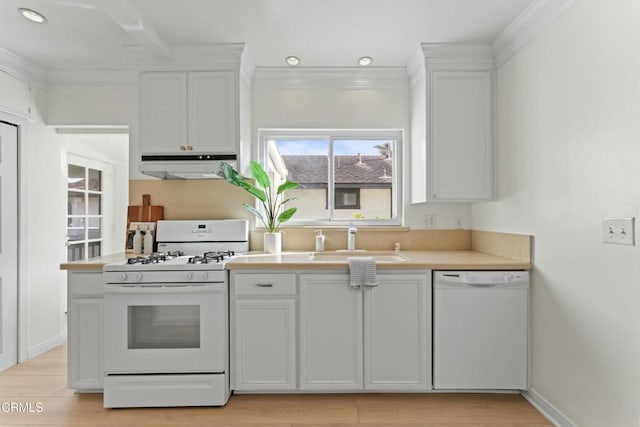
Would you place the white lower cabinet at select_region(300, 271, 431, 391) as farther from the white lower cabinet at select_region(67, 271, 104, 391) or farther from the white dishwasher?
the white lower cabinet at select_region(67, 271, 104, 391)

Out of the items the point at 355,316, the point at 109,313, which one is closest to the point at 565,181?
the point at 355,316

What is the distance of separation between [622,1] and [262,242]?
2.71 meters

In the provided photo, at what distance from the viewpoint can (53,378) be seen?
2.88 meters

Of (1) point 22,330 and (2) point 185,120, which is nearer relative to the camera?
(2) point 185,120

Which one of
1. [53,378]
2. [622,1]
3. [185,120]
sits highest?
[622,1]

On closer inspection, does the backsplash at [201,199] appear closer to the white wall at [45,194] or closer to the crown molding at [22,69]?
the white wall at [45,194]

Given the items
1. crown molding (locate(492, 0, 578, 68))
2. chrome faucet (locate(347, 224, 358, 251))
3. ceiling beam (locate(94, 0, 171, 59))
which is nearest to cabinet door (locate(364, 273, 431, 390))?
chrome faucet (locate(347, 224, 358, 251))

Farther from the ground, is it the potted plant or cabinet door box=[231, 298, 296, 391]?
the potted plant

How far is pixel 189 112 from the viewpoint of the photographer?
115 inches

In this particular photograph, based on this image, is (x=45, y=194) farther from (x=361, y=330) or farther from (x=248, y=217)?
(x=361, y=330)

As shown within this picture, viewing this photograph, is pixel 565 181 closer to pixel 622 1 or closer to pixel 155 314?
pixel 622 1

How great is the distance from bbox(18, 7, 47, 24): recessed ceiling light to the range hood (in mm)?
1029

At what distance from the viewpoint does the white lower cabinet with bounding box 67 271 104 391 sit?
2549 millimetres

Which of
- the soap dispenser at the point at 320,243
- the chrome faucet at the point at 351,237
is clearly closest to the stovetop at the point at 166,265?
the soap dispenser at the point at 320,243
